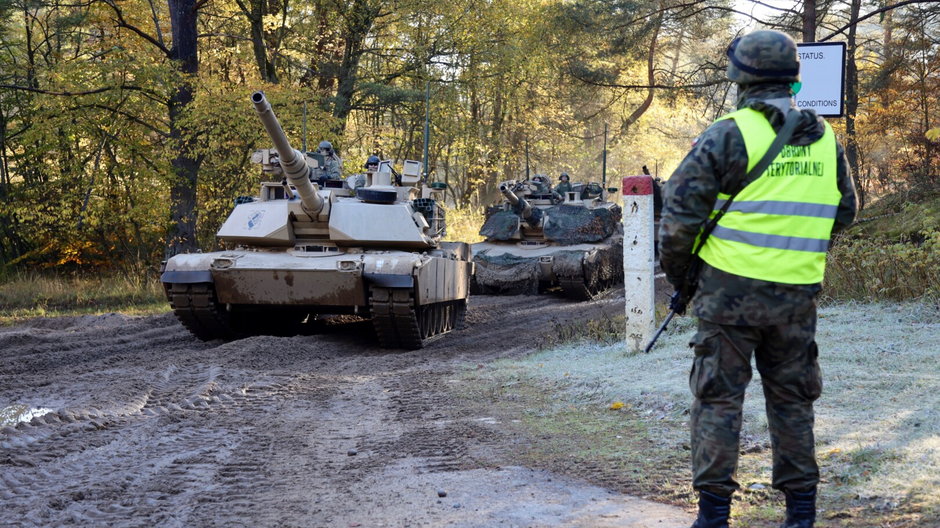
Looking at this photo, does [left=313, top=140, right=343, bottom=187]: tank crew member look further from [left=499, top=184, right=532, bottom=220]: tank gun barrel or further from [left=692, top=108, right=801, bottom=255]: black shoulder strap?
[left=692, top=108, right=801, bottom=255]: black shoulder strap

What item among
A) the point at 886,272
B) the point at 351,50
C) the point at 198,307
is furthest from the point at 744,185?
the point at 351,50

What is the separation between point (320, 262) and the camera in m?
10.6

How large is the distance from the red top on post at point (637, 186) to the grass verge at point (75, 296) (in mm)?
8900

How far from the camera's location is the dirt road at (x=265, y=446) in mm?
4312

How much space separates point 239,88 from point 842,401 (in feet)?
47.0

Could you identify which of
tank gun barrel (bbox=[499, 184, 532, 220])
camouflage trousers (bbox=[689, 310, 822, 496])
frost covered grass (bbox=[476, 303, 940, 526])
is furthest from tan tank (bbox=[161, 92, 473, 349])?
camouflage trousers (bbox=[689, 310, 822, 496])

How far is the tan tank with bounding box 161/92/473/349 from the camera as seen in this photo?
1052cm

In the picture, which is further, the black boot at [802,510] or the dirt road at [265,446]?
the dirt road at [265,446]

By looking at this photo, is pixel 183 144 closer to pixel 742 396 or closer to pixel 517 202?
pixel 517 202

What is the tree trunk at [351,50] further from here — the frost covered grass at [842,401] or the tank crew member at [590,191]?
the frost covered grass at [842,401]

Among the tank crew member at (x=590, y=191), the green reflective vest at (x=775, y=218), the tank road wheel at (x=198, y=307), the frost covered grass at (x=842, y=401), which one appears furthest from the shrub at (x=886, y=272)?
the tank crew member at (x=590, y=191)

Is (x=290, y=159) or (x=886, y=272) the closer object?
(x=886, y=272)

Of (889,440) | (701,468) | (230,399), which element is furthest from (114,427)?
(889,440)

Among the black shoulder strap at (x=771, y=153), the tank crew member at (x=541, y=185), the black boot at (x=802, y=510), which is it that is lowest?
the black boot at (x=802, y=510)
